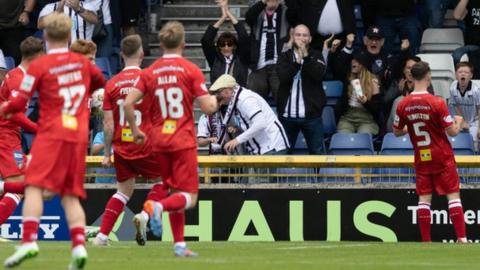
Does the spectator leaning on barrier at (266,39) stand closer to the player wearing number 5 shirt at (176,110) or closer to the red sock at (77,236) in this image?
Answer: the player wearing number 5 shirt at (176,110)

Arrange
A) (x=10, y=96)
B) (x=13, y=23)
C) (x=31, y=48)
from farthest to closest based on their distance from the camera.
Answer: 1. (x=13, y=23)
2. (x=10, y=96)
3. (x=31, y=48)

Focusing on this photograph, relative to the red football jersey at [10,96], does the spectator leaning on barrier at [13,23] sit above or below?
above

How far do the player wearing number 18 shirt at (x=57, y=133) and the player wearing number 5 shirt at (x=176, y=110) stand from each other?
138cm

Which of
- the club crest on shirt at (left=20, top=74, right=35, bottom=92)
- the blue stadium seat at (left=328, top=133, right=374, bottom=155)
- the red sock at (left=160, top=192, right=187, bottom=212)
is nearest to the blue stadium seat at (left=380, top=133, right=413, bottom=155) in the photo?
the blue stadium seat at (left=328, top=133, right=374, bottom=155)

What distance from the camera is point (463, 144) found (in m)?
20.2

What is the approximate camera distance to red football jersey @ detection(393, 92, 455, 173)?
17.2m

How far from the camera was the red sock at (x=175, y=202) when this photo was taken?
43.0 feet

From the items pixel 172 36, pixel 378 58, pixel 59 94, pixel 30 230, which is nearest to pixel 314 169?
pixel 378 58

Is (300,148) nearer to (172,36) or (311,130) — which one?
(311,130)

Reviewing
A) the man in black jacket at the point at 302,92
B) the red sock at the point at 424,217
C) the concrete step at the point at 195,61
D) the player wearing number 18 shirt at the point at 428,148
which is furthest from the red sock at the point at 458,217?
the concrete step at the point at 195,61

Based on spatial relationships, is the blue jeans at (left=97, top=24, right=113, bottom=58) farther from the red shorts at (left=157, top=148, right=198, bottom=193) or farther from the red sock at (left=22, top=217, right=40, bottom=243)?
the red sock at (left=22, top=217, right=40, bottom=243)

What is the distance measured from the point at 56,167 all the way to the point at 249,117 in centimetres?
772

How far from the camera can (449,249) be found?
1537 cm

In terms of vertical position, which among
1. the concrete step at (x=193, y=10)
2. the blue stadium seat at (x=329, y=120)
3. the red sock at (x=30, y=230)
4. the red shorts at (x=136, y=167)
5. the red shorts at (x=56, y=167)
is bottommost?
the red sock at (x=30, y=230)
